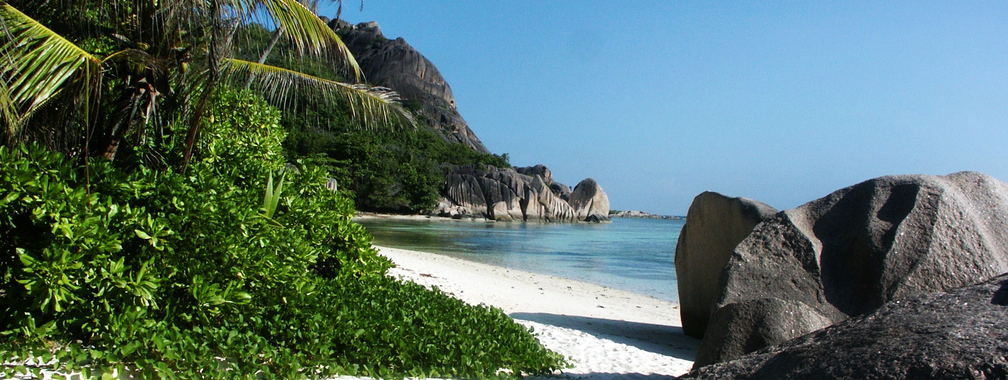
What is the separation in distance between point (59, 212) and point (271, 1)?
2.62m

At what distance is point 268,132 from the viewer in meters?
6.51

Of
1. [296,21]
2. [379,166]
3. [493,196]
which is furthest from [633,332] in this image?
[493,196]

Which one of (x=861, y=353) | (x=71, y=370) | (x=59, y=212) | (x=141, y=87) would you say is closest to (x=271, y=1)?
(x=141, y=87)

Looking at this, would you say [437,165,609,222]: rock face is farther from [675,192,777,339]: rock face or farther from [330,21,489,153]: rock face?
[675,192,777,339]: rock face

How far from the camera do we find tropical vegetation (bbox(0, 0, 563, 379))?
3736mm

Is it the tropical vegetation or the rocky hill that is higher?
the rocky hill

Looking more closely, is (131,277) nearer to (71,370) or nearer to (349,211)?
(71,370)

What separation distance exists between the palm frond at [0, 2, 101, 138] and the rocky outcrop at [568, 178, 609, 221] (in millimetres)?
76146

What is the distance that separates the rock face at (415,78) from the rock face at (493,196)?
1536 cm

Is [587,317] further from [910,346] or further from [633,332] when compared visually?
[910,346]

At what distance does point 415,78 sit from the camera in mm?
89625

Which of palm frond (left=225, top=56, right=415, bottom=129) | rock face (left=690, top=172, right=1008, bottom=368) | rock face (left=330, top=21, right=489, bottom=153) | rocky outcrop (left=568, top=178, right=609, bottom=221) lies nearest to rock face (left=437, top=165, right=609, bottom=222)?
rocky outcrop (left=568, top=178, right=609, bottom=221)

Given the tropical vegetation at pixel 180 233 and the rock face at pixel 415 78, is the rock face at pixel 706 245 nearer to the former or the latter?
the tropical vegetation at pixel 180 233

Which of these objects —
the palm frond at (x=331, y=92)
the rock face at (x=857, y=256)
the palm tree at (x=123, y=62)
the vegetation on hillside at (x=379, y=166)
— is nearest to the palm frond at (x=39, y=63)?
the palm tree at (x=123, y=62)
